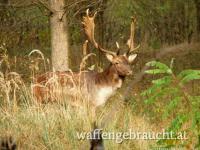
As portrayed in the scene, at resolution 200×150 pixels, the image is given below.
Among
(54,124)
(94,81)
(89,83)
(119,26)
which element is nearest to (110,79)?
(94,81)

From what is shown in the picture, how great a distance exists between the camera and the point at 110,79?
9797 mm

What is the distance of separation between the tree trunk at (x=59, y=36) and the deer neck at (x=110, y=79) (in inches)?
60.5

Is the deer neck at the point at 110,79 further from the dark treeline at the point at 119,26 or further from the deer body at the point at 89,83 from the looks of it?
the dark treeline at the point at 119,26

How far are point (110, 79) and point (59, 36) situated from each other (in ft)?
6.15

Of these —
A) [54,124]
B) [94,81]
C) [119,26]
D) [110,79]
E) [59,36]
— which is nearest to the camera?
[54,124]

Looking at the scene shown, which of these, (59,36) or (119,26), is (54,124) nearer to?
(59,36)

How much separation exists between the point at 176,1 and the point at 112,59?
1209 centimetres

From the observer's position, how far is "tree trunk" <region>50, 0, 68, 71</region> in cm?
1102

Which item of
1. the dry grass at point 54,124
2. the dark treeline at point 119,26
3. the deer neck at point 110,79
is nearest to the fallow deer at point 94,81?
the deer neck at point 110,79

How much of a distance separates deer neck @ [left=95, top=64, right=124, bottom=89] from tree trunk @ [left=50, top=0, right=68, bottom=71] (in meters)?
1.54

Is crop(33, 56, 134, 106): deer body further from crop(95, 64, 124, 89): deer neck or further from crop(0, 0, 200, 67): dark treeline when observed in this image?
crop(0, 0, 200, 67): dark treeline

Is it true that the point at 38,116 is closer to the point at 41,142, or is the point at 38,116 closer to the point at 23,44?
the point at 41,142

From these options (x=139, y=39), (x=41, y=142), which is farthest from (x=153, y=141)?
(x=139, y=39)

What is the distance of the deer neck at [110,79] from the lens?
968 centimetres
